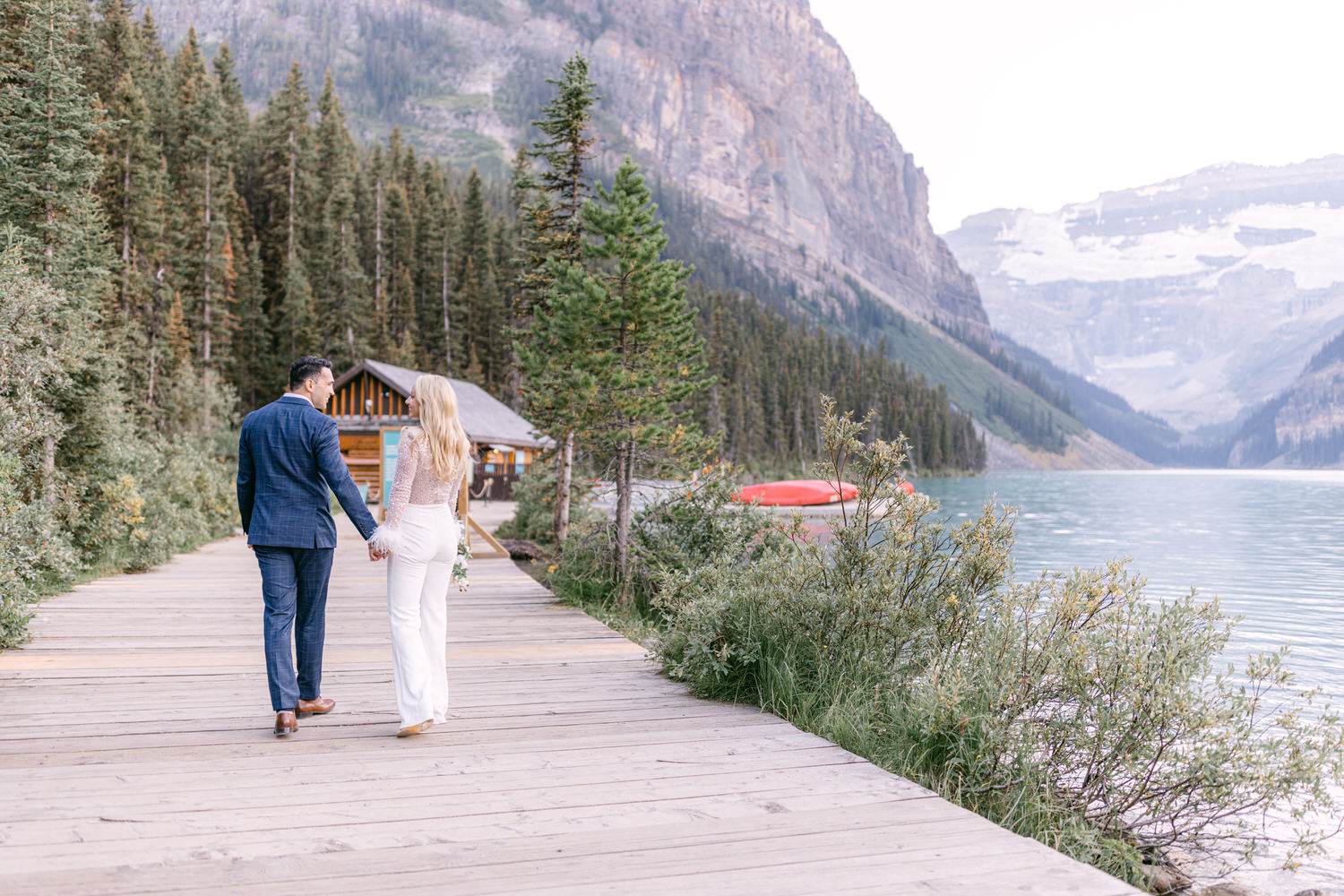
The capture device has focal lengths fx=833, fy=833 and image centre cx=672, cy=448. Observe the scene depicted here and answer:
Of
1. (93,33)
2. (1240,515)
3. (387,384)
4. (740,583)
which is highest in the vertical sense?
(93,33)

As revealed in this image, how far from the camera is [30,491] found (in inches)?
425

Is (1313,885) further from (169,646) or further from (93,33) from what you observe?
(93,33)

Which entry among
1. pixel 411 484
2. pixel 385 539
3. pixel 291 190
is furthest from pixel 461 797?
pixel 291 190

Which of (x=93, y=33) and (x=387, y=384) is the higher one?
(x=93, y=33)

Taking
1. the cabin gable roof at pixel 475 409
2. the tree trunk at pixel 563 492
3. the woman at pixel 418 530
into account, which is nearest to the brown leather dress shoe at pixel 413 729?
the woman at pixel 418 530

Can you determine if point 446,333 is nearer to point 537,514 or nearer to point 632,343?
point 537,514

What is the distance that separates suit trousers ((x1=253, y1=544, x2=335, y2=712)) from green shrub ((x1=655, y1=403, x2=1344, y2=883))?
8.15ft

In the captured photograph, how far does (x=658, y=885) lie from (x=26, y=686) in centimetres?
522

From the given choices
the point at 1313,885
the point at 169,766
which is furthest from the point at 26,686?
the point at 1313,885

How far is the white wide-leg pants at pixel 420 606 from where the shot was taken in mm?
4793

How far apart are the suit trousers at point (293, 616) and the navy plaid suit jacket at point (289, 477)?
0.14 meters

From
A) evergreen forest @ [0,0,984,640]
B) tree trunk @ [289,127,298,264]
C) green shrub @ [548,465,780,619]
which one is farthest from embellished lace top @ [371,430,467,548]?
tree trunk @ [289,127,298,264]

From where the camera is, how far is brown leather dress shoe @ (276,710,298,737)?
470 cm

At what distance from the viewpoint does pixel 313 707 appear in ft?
16.9
